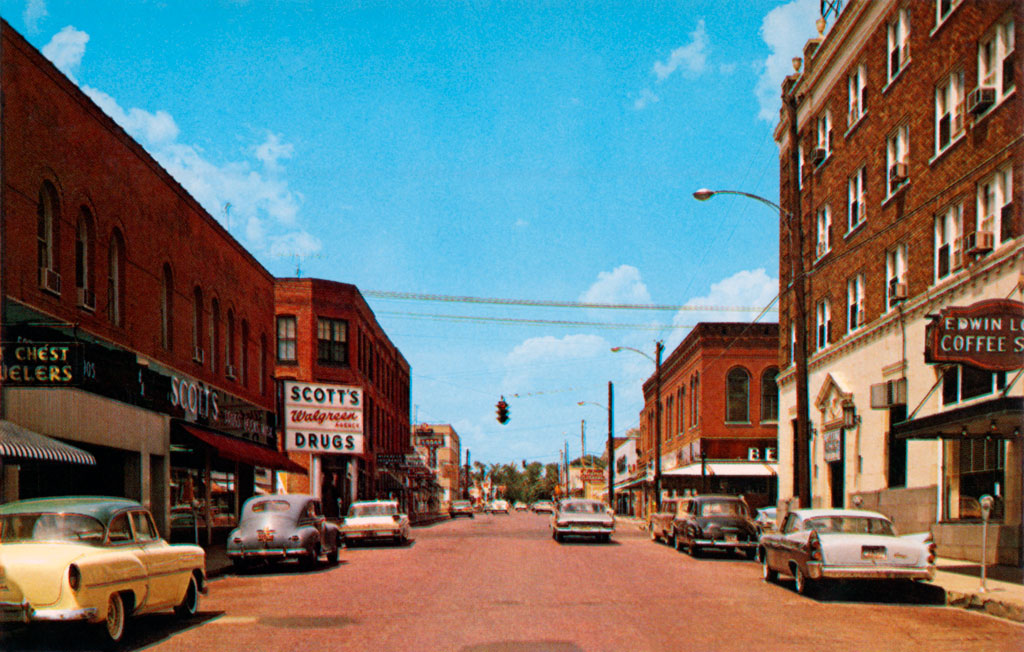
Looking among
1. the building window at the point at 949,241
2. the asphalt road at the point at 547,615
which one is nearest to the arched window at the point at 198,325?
the asphalt road at the point at 547,615

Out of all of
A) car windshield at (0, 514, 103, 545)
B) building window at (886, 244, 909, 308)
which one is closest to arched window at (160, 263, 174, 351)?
car windshield at (0, 514, 103, 545)

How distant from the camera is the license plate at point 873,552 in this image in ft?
51.2

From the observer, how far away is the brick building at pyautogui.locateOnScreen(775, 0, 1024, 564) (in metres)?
20.5

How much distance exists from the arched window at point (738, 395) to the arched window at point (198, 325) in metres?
33.6

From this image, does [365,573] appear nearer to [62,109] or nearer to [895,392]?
[62,109]

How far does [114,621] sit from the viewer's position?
10922mm

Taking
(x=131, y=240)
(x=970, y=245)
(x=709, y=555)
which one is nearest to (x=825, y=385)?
(x=709, y=555)

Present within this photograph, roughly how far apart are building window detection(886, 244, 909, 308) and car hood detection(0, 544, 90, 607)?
71.6 feet

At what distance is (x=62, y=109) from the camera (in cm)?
1969

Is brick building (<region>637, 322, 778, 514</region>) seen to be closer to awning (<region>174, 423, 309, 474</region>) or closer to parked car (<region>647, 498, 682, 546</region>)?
parked car (<region>647, 498, 682, 546</region>)

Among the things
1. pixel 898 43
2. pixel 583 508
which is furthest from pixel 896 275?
pixel 583 508

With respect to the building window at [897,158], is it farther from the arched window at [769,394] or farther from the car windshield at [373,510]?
the arched window at [769,394]

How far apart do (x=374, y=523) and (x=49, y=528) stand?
826 inches

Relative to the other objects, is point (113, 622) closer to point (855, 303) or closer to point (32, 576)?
point (32, 576)
